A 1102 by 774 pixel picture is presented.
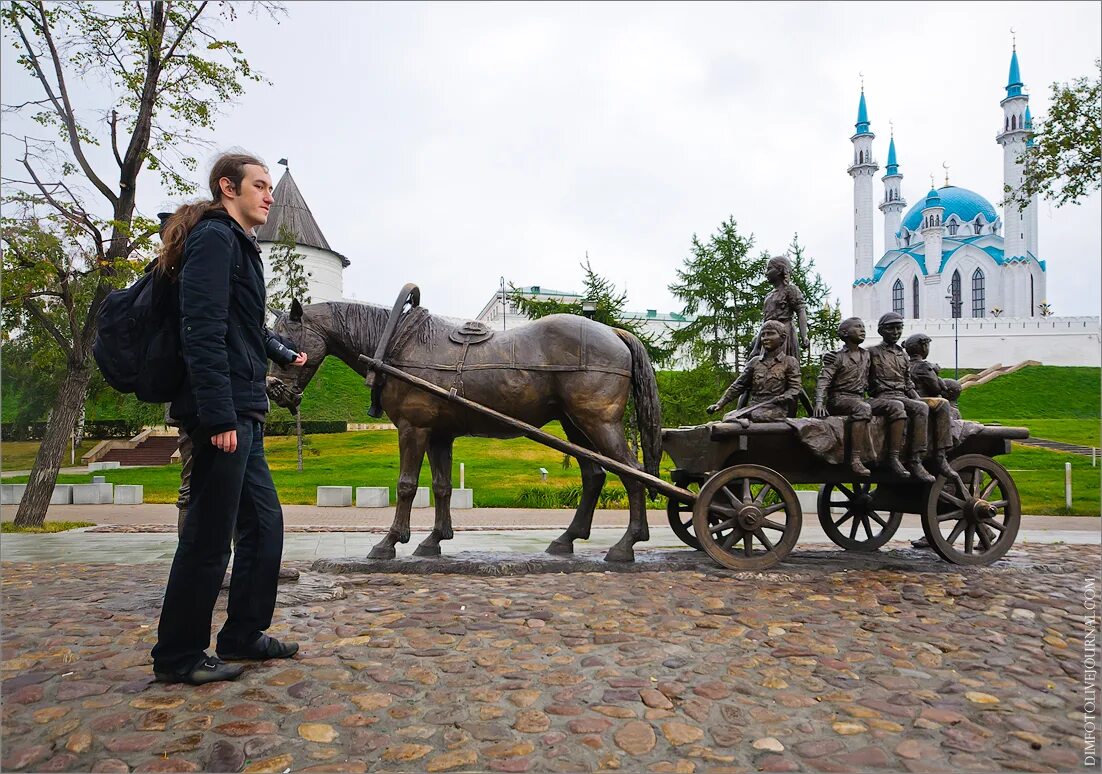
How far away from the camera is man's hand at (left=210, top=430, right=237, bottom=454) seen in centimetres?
300

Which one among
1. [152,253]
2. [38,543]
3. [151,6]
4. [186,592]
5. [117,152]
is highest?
[151,6]

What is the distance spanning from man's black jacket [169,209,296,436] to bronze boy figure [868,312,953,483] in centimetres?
500

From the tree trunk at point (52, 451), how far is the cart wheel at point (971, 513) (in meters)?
11.5

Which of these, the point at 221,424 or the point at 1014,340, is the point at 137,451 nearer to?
the point at 221,424

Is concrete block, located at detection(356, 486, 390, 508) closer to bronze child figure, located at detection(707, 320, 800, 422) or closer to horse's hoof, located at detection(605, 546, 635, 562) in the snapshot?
horse's hoof, located at detection(605, 546, 635, 562)

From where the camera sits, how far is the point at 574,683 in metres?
3.23

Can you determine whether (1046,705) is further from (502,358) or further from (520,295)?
(520,295)

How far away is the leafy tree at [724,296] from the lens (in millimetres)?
22016

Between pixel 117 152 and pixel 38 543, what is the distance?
621cm

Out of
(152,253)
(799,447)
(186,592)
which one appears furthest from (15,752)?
(152,253)

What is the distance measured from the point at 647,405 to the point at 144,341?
4088mm

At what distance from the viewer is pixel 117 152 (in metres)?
11.0

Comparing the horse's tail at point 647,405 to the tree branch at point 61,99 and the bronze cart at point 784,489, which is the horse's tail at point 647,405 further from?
the tree branch at point 61,99

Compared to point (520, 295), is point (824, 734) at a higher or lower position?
lower
